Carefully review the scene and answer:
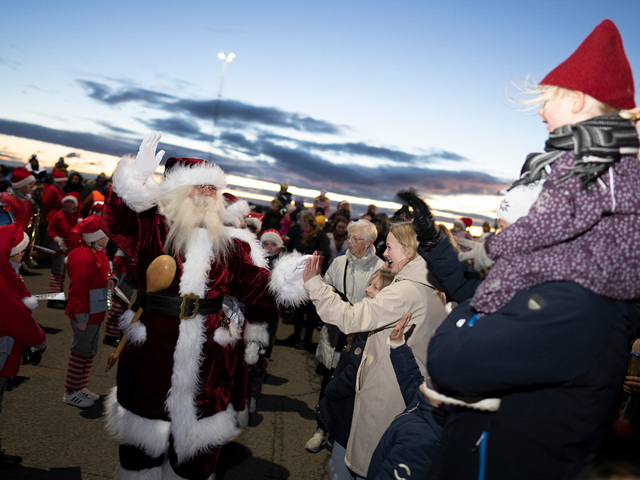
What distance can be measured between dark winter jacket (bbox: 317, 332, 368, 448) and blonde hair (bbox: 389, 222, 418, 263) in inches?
31.9

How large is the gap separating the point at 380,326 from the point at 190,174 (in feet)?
5.69

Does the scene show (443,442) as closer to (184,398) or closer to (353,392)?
(353,392)

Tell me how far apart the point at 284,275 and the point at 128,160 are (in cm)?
135

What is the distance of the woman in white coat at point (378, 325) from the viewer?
2.71 metres

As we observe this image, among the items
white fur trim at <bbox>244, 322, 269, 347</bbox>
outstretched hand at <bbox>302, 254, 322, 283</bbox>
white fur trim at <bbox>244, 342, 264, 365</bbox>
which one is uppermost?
outstretched hand at <bbox>302, 254, 322, 283</bbox>

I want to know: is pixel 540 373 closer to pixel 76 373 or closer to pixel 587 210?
pixel 587 210

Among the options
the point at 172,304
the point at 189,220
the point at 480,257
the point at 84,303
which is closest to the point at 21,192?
the point at 84,303

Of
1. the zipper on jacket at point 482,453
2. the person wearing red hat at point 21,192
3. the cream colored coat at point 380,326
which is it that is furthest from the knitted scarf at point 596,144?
the person wearing red hat at point 21,192

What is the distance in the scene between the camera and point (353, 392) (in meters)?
3.29

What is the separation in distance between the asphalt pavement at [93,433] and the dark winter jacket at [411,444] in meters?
2.27

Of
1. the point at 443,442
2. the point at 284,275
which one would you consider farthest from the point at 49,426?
the point at 443,442

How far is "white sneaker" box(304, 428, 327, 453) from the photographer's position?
463 cm

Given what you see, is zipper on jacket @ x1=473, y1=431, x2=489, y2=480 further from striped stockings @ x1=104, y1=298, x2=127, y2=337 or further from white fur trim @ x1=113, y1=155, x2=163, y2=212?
striped stockings @ x1=104, y1=298, x2=127, y2=337

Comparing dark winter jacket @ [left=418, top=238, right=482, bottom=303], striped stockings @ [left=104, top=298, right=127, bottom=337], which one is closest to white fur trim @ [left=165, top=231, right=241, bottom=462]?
dark winter jacket @ [left=418, top=238, right=482, bottom=303]
